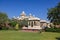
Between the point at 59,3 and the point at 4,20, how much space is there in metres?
25.3

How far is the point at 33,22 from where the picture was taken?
69.3 metres

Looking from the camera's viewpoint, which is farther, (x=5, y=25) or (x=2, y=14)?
(x=2, y=14)

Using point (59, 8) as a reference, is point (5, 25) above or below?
below

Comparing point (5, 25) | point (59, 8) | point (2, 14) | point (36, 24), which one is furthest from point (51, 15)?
point (2, 14)

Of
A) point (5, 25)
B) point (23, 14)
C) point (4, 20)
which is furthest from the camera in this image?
point (23, 14)

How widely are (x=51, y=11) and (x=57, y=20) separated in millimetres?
3804

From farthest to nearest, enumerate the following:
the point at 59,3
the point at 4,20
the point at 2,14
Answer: the point at 2,14, the point at 4,20, the point at 59,3

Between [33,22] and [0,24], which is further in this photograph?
→ [33,22]

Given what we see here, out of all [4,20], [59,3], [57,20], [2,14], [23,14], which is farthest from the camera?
[23,14]

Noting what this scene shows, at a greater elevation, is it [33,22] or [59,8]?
[59,8]

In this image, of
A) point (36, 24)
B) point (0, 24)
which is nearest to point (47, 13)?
point (36, 24)

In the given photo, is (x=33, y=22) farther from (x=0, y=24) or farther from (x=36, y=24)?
(x=0, y=24)

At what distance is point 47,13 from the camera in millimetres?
60438

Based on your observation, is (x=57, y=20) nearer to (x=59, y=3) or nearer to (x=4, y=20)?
(x=59, y=3)
